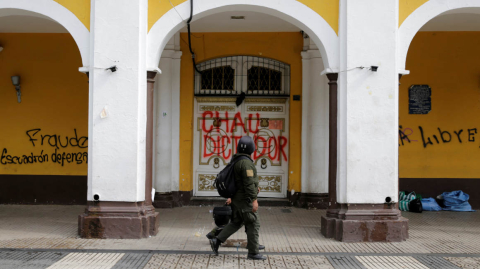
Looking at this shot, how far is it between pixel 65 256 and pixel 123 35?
10.6 ft

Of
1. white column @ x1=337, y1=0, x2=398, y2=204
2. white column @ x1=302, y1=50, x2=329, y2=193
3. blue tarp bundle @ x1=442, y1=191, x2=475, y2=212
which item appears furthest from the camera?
white column @ x1=302, y1=50, x2=329, y2=193

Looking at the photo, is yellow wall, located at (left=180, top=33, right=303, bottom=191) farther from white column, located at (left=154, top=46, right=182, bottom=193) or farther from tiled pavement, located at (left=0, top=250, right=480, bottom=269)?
tiled pavement, located at (left=0, top=250, right=480, bottom=269)

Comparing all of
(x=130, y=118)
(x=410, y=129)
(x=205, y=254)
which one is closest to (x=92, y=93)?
(x=130, y=118)

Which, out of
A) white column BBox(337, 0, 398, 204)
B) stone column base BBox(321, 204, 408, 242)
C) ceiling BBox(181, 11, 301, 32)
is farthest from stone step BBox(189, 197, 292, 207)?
ceiling BBox(181, 11, 301, 32)

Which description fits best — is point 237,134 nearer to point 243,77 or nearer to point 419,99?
point 243,77

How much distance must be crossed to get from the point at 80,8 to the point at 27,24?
9.19 feet

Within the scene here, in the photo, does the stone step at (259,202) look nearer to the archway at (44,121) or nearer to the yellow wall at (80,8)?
the archway at (44,121)

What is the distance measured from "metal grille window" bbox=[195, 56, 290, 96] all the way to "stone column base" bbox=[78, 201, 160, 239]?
12.2 feet

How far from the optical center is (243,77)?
9.80m

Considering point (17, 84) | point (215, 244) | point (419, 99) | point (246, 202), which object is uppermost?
point (17, 84)

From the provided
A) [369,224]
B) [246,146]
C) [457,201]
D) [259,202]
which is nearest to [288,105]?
[259,202]

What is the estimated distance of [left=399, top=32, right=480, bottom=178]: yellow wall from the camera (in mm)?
9539

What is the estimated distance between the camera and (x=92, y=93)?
6.85 m

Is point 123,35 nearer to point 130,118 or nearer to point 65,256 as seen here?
point 130,118
